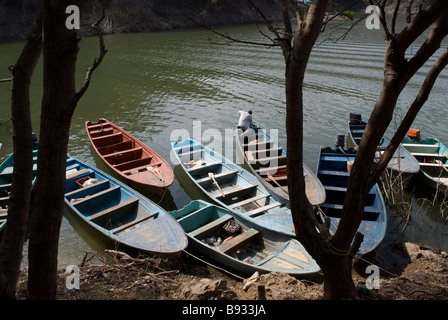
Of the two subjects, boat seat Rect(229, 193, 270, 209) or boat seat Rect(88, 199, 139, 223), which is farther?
boat seat Rect(229, 193, 270, 209)

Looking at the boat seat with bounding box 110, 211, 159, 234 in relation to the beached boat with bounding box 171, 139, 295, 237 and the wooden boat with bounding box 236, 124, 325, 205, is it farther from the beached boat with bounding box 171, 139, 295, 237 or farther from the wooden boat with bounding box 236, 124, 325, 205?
the wooden boat with bounding box 236, 124, 325, 205

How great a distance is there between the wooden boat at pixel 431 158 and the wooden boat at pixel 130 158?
6676 millimetres

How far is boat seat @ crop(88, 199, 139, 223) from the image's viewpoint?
7.64m

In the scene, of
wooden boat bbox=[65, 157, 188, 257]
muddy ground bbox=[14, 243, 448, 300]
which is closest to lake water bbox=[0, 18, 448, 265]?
wooden boat bbox=[65, 157, 188, 257]

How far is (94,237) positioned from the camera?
8.24 meters

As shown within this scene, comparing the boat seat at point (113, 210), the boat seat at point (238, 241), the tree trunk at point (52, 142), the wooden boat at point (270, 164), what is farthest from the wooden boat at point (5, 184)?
the wooden boat at point (270, 164)

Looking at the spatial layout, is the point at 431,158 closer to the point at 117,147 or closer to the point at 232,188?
the point at 232,188

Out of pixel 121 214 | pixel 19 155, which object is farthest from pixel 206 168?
pixel 19 155

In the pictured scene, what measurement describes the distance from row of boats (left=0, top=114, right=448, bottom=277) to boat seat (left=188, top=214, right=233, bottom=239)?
2cm

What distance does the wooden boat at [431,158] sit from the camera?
9.24 m

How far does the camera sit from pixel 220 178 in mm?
9633

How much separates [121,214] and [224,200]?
7.87 feet
